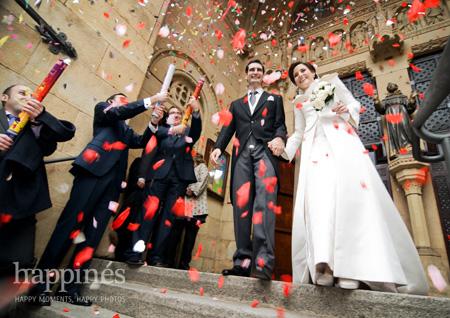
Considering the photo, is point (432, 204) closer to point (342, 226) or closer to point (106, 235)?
point (342, 226)

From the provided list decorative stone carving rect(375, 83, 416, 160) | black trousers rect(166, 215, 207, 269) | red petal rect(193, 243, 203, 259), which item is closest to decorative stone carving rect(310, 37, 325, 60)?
decorative stone carving rect(375, 83, 416, 160)

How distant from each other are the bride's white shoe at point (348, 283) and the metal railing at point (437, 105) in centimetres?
76

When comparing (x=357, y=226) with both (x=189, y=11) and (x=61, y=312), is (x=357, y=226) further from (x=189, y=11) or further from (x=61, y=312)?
(x=189, y=11)

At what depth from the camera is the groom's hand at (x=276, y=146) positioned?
6.85 feet

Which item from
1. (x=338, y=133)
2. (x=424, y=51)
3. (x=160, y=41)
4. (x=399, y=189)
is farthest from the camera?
(x=424, y=51)

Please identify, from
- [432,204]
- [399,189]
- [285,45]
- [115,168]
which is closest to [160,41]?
[115,168]

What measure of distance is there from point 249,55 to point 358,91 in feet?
11.0

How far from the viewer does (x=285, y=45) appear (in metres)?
7.10

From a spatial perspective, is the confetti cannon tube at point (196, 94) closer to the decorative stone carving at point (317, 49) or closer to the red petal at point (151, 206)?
the red petal at point (151, 206)

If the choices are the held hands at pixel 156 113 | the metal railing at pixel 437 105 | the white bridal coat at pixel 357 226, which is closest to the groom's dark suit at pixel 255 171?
the white bridal coat at pixel 357 226

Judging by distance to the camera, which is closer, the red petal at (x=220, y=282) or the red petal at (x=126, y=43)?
the red petal at (x=220, y=282)

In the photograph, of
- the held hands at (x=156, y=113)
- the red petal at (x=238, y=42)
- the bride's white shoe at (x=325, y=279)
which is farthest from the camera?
the red petal at (x=238, y=42)

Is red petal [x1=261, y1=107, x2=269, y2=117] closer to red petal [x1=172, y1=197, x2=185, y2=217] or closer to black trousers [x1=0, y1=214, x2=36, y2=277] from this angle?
red petal [x1=172, y1=197, x2=185, y2=217]

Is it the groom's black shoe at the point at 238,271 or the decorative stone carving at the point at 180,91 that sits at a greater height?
the decorative stone carving at the point at 180,91
